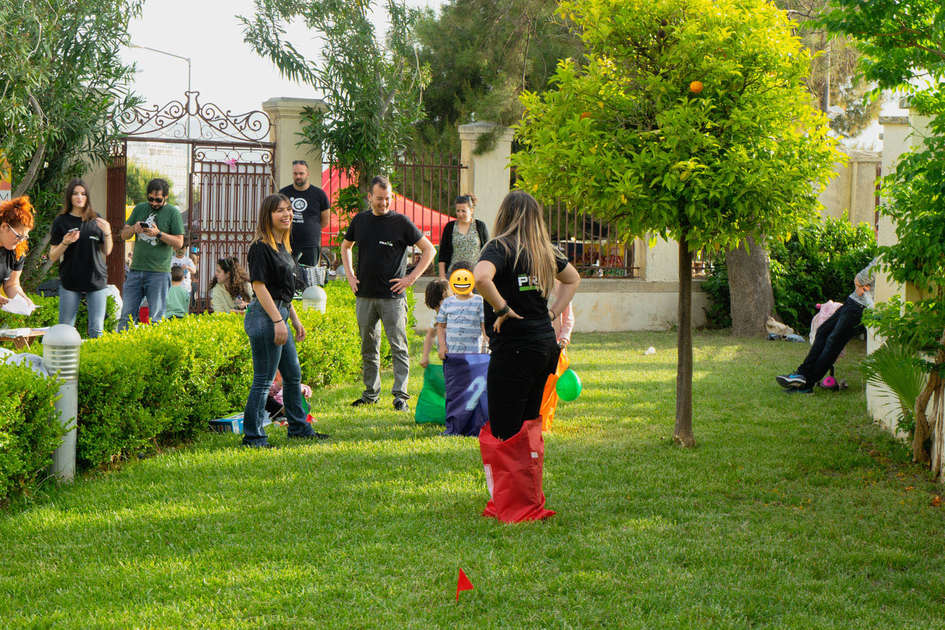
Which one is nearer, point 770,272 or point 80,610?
point 80,610

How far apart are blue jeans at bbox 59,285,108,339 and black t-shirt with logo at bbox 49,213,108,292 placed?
2.8 inches

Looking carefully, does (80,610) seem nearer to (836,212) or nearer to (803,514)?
(803,514)

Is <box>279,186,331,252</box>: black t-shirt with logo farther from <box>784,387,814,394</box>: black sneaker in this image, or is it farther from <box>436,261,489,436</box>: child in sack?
<box>784,387,814,394</box>: black sneaker

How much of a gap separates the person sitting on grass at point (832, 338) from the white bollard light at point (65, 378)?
713 cm

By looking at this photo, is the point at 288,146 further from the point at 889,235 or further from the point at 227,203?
A: the point at 889,235

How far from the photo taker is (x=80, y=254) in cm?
863

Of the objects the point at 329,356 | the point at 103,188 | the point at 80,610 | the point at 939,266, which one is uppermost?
the point at 103,188

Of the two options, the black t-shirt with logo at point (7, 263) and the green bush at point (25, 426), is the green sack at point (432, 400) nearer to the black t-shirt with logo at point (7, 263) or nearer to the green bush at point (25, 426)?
the green bush at point (25, 426)

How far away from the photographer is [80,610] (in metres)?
3.73

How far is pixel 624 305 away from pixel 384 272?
9.79 meters

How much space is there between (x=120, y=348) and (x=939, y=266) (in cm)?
520

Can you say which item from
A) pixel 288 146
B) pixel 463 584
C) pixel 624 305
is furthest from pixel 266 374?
pixel 624 305

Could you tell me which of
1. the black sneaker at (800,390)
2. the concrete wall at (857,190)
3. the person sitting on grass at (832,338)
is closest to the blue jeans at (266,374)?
the black sneaker at (800,390)

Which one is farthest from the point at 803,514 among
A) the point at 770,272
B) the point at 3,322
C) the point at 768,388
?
the point at 770,272
